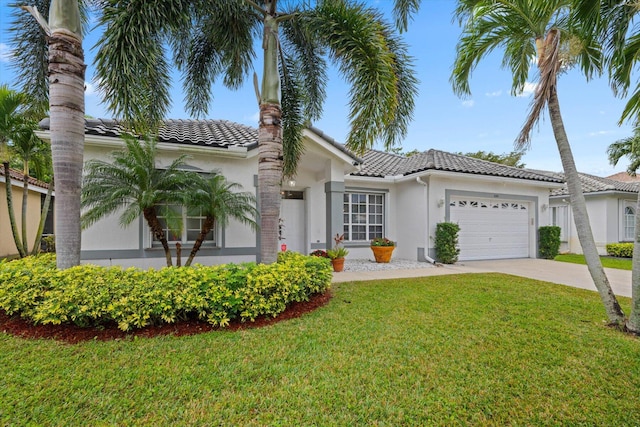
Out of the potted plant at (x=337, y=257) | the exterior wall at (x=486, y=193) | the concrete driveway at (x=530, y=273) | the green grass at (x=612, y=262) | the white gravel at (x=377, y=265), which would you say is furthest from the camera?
the exterior wall at (x=486, y=193)

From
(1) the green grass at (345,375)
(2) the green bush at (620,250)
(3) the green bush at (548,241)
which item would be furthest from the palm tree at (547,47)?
(2) the green bush at (620,250)

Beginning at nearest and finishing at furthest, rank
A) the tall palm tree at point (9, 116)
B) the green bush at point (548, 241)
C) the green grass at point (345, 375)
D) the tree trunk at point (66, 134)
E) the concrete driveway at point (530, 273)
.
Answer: the green grass at point (345, 375), the tree trunk at point (66, 134), the concrete driveway at point (530, 273), the tall palm tree at point (9, 116), the green bush at point (548, 241)

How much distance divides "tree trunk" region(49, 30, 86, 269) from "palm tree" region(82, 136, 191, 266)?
121 centimetres

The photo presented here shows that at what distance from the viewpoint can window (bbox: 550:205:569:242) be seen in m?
18.5

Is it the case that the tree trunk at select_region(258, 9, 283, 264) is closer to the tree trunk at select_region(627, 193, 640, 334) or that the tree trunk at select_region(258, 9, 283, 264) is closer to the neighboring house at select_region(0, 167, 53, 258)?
the tree trunk at select_region(627, 193, 640, 334)

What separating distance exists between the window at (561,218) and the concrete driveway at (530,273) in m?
8.88

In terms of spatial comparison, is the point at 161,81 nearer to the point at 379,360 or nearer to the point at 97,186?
the point at 97,186

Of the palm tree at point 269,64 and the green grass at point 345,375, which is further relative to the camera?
the palm tree at point 269,64

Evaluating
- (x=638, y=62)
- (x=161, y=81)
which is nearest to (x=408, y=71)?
(x=638, y=62)

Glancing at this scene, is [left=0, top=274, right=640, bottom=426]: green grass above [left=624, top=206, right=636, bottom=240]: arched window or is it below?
below

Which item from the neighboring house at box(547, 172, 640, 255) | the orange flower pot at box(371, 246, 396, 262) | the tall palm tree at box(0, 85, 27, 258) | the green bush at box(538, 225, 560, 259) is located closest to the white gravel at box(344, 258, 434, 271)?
the orange flower pot at box(371, 246, 396, 262)

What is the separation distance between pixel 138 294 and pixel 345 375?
11.4 feet

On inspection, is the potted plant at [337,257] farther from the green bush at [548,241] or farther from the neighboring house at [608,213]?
the neighboring house at [608,213]

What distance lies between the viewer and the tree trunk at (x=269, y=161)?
6.16 metres
